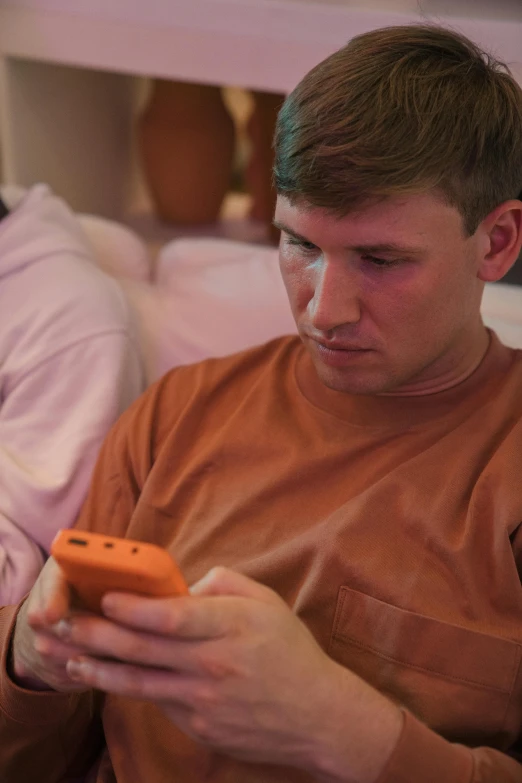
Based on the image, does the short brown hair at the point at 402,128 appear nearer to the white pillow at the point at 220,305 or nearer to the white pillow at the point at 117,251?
the white pillow at the point at 220,305

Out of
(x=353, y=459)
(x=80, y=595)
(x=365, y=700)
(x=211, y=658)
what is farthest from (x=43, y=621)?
(x=353, y=459)

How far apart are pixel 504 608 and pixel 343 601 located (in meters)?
0.15

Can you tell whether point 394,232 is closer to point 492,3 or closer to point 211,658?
point 211,658

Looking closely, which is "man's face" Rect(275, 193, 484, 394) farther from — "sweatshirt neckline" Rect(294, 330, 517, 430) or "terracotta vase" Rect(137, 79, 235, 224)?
"terracotta vase" Rect(137, 79, 235, 224)

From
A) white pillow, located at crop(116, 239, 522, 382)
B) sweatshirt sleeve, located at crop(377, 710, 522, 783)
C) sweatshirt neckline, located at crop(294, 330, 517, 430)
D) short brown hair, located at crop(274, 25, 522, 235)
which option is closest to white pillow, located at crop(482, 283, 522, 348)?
white pillow, located at crop(116, 239, 522, 382)

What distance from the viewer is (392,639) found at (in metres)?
0.82

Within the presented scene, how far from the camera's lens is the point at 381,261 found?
2.68 feet

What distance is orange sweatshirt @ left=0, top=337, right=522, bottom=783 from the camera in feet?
2.61

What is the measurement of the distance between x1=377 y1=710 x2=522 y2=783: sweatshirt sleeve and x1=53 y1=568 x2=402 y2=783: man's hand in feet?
0.04

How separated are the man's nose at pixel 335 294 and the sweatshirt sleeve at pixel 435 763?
1.18 feet

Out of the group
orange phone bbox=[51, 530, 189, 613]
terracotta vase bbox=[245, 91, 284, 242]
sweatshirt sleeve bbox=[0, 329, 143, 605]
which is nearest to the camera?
orange phone bbox=[51, 530, 189, 613]

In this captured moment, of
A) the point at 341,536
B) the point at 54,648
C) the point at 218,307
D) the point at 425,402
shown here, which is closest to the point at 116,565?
the point at 54,648

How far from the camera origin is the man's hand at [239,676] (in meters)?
0.66

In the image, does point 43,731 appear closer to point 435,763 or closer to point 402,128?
point 435,763
